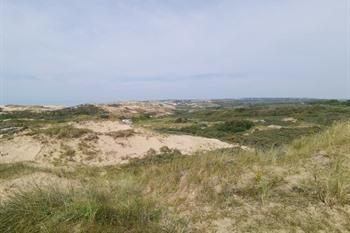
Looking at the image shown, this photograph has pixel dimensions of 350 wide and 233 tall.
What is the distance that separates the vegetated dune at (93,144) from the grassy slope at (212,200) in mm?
16853

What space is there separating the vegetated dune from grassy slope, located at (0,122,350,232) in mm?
16853

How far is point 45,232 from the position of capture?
391 centimetres

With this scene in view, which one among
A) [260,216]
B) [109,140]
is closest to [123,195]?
[260,216]

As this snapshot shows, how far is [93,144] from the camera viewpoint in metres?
24.4

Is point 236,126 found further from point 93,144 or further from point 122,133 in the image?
point 93,144

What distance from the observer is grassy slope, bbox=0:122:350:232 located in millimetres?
4199

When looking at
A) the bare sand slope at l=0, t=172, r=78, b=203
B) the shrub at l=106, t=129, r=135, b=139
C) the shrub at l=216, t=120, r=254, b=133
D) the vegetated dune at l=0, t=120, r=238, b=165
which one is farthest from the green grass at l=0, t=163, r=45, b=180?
the shrub at l=216, t=120, r=254, b=133

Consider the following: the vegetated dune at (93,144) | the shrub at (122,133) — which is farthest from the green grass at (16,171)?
the shrub at (122,133)

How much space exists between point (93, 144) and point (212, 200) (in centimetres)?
2009

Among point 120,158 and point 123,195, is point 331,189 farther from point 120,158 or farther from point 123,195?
point 120,158

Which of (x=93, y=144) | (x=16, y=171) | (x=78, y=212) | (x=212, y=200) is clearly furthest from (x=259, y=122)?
(x=78, y=212)

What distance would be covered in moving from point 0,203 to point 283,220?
3.24m

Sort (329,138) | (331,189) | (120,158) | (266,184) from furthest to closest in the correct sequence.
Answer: (120,158), (329,138), (266,184), (331,189)

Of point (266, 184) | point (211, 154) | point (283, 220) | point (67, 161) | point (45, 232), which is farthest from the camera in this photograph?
point (67, 161)
